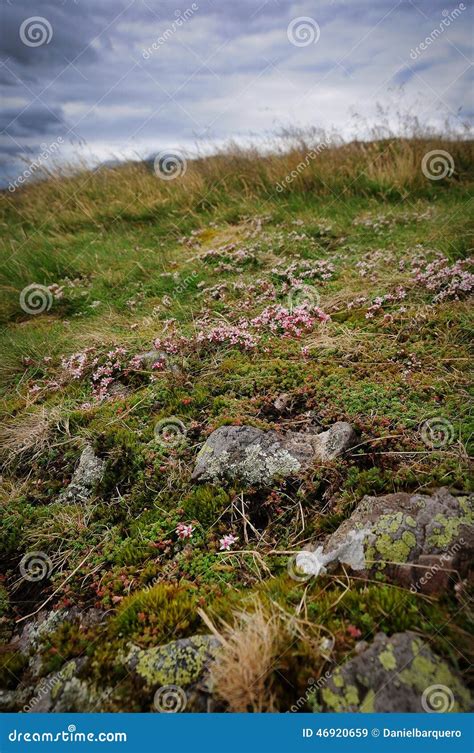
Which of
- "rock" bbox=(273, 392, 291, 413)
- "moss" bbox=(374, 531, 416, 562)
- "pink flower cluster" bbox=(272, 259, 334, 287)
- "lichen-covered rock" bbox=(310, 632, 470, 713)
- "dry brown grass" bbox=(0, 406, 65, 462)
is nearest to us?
"lichen-covered rock" bbox=(310, 632, 470, 713)

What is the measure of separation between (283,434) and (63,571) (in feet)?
6.82

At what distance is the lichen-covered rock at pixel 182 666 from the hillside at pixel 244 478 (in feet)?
0.04

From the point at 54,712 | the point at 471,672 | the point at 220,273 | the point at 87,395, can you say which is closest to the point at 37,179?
the point at 220,273

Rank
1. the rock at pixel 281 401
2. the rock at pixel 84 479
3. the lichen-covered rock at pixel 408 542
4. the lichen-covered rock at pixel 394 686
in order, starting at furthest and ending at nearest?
1. the rock at pixel 281 401
2. the rock at pixel 84 479
3. the lichen-covered rock at pixel 408 542
4. the lichen-covered rock at pixel 394 686

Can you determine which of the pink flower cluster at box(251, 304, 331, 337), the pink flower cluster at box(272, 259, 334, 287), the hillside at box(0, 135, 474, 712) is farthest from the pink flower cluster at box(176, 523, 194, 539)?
the pink flower cluster at box(272, 259, 334, 287)

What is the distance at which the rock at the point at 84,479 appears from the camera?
12.3 feet

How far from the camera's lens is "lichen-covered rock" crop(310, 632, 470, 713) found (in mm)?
1909

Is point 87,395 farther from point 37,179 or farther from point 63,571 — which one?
point 37,179

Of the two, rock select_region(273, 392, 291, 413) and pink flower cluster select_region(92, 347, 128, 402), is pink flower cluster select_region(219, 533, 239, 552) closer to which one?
rock select_region(273, 392, 291, 413)

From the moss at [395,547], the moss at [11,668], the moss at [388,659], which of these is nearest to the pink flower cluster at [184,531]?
the moss at [11,668]

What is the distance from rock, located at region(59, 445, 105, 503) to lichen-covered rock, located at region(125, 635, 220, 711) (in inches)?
65.6

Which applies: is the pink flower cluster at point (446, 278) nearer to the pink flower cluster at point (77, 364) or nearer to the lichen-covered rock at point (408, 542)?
the lichen-covered rock at point (408, 542)

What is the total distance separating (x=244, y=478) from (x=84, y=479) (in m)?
1.52

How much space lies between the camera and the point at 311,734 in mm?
1970
